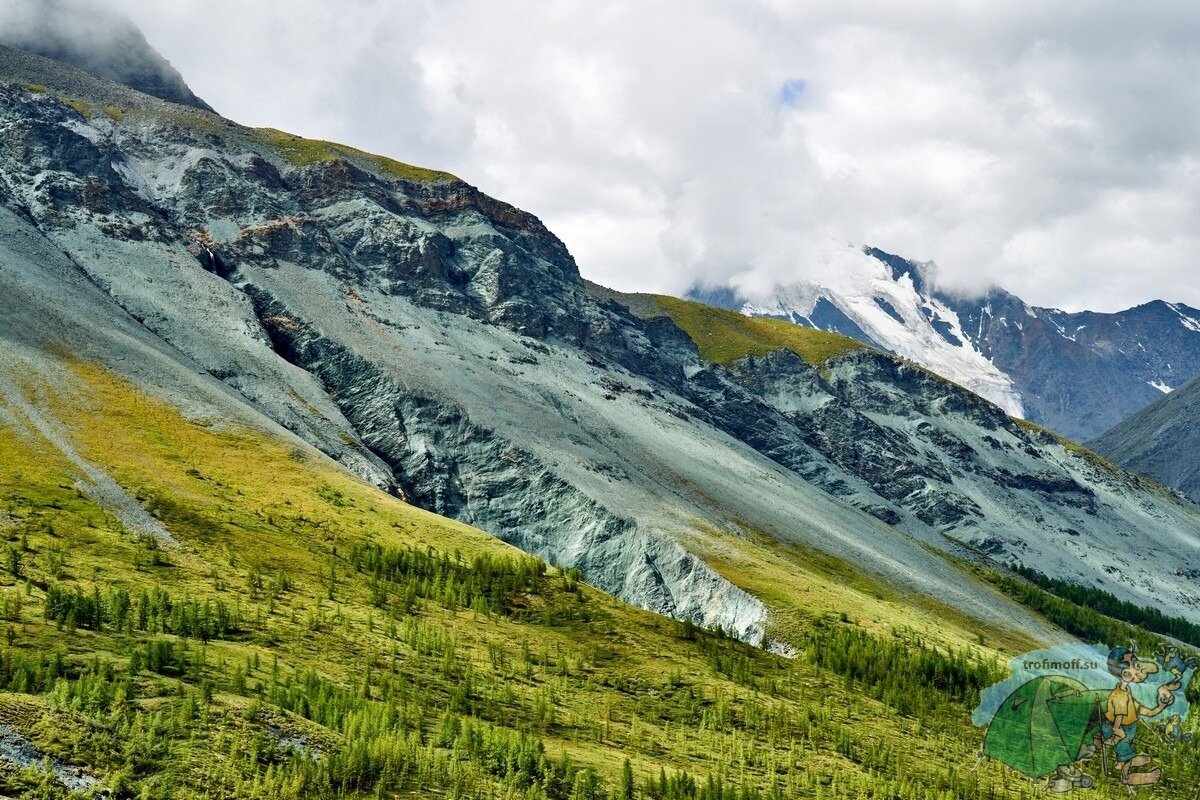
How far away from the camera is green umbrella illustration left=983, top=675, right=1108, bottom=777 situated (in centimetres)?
6906

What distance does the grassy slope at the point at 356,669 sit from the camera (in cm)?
3969

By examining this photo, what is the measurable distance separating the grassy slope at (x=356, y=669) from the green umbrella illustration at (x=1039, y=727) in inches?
111

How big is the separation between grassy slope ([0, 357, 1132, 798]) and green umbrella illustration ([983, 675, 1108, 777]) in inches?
111

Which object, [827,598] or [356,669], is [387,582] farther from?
[827,598]

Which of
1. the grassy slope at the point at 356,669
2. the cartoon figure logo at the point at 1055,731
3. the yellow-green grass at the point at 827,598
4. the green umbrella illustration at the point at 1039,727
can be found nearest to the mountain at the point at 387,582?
the grassy slope at the point at 356,669

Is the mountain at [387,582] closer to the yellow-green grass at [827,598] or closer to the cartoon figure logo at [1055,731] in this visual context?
the yellow-green grass at [827,598]

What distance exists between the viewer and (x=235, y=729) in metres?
40.5

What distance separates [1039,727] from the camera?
75375 millimetres

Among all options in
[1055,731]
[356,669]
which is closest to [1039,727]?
[1055,731]

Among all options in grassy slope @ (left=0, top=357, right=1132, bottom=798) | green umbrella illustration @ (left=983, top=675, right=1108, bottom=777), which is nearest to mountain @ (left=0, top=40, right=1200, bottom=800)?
grassy slope @ (left=0, top=357, right=1132, bottom=798)

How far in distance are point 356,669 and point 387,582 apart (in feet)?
77.6

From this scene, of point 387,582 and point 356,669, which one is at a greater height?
point 387,582

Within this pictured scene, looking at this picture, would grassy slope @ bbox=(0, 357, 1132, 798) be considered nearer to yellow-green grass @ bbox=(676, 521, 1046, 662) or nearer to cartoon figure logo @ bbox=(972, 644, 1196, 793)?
cartoon figure logo @ bbox=(972, 644, 1196, 793)

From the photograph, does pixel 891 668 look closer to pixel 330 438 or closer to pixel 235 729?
pixel 235 729
